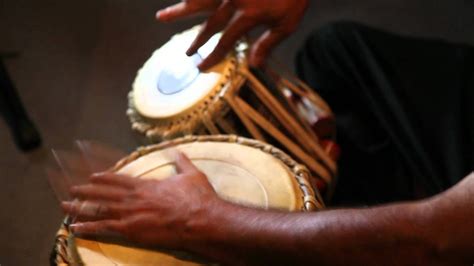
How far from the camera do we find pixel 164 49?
112 centimetres

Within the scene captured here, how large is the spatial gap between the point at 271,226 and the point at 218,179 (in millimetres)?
173

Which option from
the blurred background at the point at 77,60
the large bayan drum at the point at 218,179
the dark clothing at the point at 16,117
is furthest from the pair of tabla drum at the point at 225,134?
the dark clothing at the point at 16,117

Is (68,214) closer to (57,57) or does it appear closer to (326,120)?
(326,120)

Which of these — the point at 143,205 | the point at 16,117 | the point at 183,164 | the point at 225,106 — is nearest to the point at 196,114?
the point at 225,106

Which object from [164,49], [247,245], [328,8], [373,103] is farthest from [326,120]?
[328,8]

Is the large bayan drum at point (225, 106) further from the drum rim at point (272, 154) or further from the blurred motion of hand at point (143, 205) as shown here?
the blurred motion of hand at point (143, 205)

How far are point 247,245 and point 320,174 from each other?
1.42 feet

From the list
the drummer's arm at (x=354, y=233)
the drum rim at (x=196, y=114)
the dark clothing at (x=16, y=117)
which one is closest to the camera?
the drummer's arm at (x=354, y=233)

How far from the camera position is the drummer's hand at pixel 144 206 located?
2.40 feet

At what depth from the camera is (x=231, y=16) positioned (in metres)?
0.93

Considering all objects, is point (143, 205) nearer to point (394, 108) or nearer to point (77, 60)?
point (394, 108)

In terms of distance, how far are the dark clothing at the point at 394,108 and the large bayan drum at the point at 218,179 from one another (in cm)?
30

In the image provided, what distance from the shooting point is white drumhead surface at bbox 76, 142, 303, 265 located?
756mm

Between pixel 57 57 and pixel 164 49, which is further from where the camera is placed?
pixel 57 57
